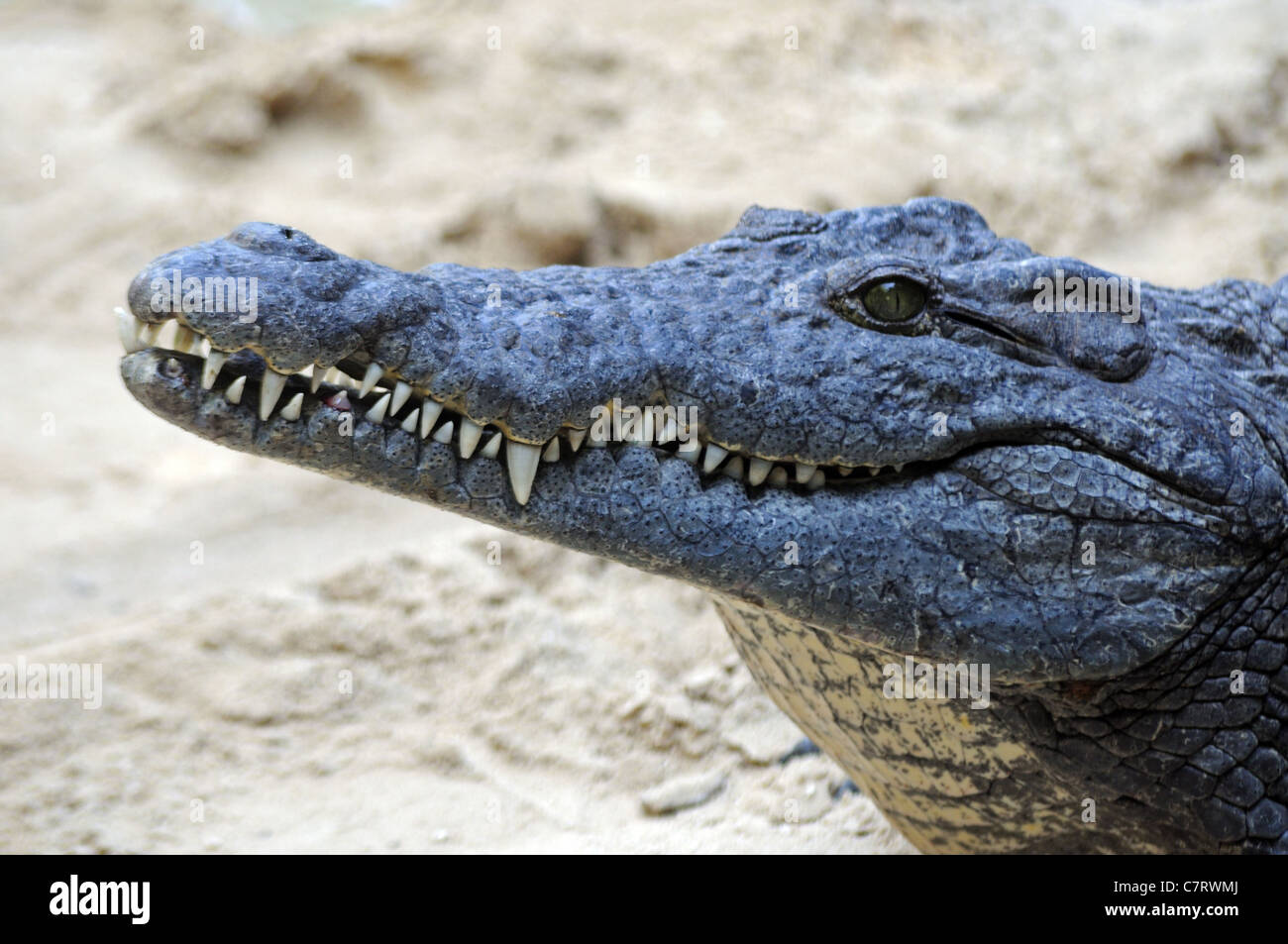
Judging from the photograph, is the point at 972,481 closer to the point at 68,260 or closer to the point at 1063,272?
the point at 1063,272

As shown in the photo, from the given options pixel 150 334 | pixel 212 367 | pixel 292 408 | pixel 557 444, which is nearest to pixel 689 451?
pixel 557 444

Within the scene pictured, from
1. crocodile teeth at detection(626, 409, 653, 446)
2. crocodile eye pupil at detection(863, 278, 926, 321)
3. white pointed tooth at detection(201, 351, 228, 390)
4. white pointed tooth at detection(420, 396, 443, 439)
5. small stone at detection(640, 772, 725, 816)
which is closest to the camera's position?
white pointed tooth at detection(201, 351, 228, 390)

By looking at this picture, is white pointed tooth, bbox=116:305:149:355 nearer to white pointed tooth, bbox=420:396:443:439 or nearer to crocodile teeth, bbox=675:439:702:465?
white pointed tooth, bbox=420:396:443:439

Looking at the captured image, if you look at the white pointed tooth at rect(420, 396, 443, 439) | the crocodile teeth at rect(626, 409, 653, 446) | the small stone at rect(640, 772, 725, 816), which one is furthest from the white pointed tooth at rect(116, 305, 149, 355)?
the small stone at rect(640, 772, 725, 816)

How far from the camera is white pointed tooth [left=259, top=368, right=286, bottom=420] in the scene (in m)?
2.16

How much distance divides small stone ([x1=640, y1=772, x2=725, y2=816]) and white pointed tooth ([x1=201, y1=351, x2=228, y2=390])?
225 cm

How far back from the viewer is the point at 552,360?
230 centimetres

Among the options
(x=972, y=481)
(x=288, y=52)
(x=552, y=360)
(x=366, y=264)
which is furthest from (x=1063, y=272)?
(x=288, y=52)

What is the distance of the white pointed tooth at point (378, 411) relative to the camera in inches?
87.7

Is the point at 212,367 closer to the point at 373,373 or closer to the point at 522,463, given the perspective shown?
the point at 373,373

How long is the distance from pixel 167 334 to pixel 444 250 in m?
4.77

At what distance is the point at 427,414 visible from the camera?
7.40 ft

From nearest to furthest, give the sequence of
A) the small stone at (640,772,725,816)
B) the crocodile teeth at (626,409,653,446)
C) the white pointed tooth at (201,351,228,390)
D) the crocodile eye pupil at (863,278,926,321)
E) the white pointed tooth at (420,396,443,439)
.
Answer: the white pointed tooth at (201,351,228,390) < the white pointed tooth at (420,396,443,439) < the crocodile teeth at (626,409,653,446) < the crocodile eye pupil at (863,278,926,321) < the small stone at (640,772,725,816)
